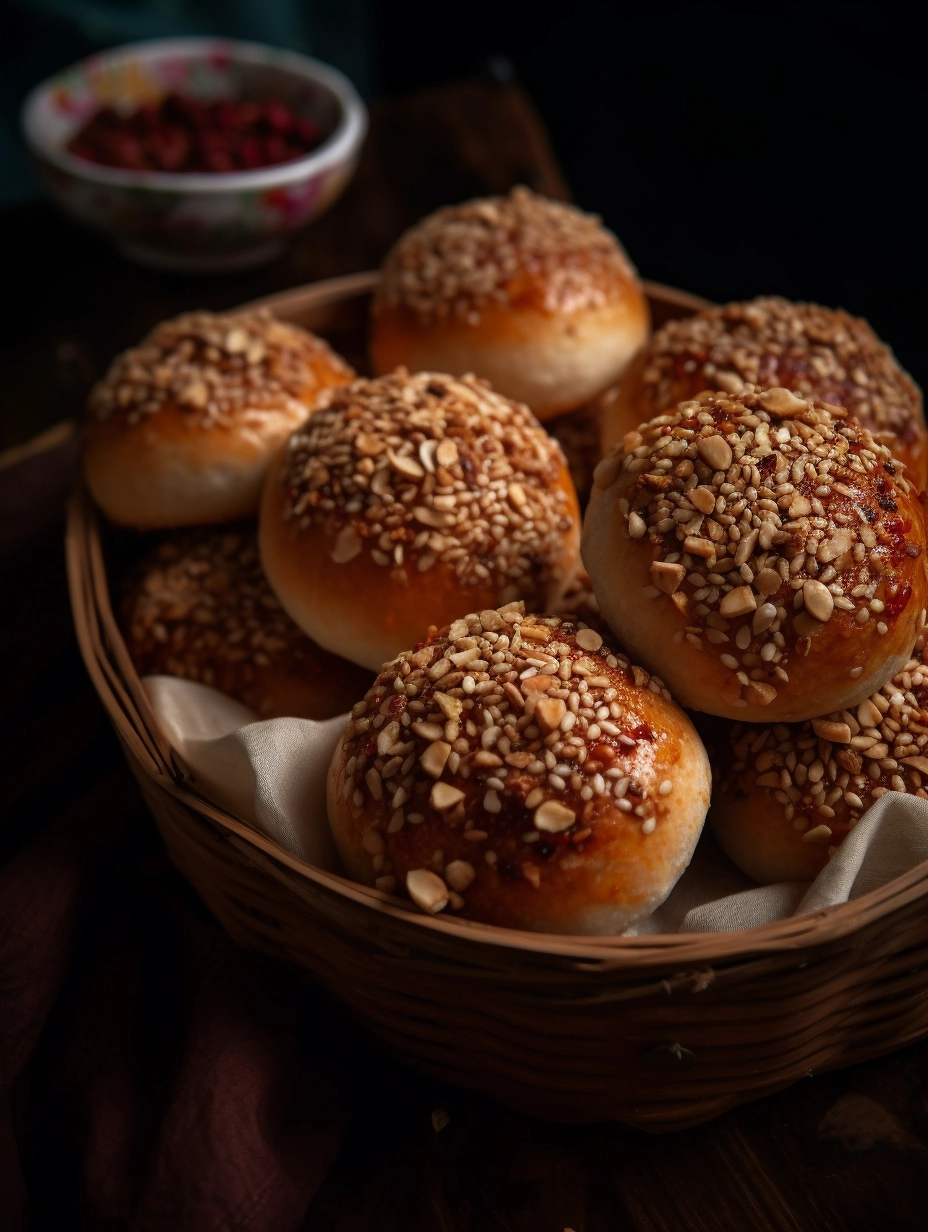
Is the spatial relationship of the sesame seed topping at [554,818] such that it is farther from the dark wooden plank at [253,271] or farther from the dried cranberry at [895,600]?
the dark wooden plank at [253,271]

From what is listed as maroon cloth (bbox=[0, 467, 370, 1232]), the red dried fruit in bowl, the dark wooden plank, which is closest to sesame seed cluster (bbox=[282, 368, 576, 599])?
maroon cloth (bbox=[0, 467, 370, 1232])

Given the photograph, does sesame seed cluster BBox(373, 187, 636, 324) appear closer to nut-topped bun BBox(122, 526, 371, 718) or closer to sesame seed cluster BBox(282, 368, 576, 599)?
sesame seed cluster BBox(282, 368, 576, 599)

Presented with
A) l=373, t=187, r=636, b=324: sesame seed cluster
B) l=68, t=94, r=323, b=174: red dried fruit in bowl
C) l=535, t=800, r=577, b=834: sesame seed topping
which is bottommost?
l=68, t=94, r=323, b=174: red dried fruit in bowl

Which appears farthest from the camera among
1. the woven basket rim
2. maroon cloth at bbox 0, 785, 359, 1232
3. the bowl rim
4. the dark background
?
the dark background

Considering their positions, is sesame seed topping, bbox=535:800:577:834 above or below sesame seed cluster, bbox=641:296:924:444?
below

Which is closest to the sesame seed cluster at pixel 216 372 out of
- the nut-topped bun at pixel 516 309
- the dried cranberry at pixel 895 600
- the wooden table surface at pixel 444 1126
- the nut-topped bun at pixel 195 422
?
the nut-topped bun at pixel 195 422

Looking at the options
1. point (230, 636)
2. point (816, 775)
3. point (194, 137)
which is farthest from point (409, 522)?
point (194, 137)

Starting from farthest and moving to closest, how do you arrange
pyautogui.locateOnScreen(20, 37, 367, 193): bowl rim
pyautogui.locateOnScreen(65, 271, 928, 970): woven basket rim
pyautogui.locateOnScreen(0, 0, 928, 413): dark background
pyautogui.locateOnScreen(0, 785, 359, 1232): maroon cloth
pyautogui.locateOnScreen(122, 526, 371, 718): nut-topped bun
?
pyautogui.locateOnScreen(0, 0, 928, 413): dark background
pyautogui.locateOnScreen(20, 37, 367, 193): bowl rim
pyautogui.locateOnScreen(122, 526, 371, 718): nut-topped bun
pyautogui.locateOnScreen(0, 785, 359, 1232): maroon cloth
pyautogui.locateOnScreen(65, 271, 928, 970): woven basket rim

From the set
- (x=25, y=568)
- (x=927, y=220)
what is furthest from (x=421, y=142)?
(x=25, y=568)
